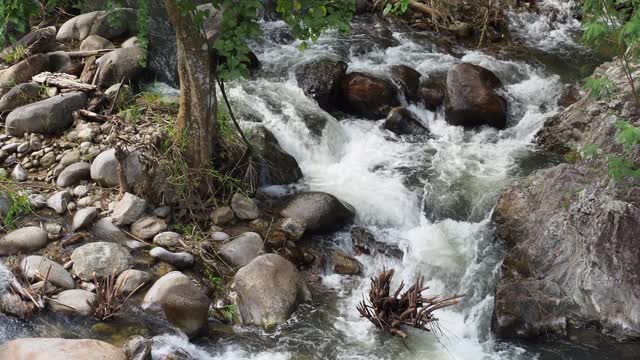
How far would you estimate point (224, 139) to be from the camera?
19.7 ft

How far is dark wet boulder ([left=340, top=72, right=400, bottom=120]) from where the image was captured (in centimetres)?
811

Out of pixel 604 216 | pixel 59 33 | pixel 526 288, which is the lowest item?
pixel 526 288

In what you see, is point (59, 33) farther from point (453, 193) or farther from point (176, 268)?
point (453, 193)

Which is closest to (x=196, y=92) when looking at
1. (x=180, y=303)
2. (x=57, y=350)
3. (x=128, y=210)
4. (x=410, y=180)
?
(x=128, y=210)

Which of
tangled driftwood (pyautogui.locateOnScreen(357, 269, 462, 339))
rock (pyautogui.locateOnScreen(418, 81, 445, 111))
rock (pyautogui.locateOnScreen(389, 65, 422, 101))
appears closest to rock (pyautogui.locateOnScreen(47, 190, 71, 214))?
tangled driftwood (pyautogui.locateOnScreen(357, 269, 462, 339))

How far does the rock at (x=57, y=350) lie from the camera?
3.91 meters

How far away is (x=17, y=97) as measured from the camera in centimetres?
651

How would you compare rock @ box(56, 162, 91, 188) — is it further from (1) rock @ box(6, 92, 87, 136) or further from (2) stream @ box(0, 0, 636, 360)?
(2) stream @ box(0, 0, 636, 360)

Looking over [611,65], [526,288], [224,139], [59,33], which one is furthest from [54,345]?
→ [611,65]

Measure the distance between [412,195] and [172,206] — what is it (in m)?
2.59

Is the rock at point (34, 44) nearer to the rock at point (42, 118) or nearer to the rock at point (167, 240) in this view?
the rock at point (42, 118)

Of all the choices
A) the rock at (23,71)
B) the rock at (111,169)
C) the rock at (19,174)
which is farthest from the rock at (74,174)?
the rock at (23,71)

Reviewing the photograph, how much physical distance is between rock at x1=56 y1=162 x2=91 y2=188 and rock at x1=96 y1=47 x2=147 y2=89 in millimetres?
1336

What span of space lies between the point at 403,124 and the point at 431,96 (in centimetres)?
75
